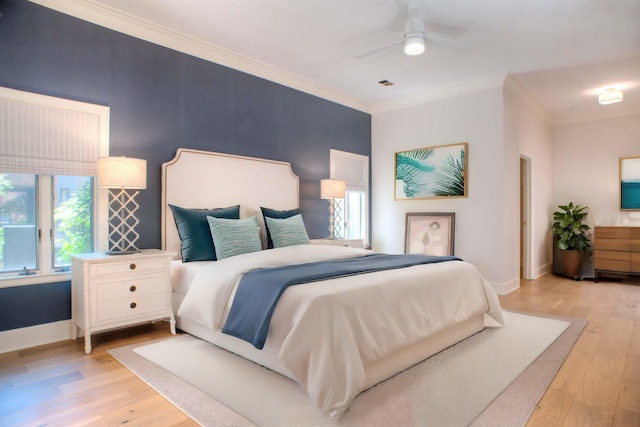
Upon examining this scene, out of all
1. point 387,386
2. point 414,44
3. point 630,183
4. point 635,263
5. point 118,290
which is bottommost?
point 387,386

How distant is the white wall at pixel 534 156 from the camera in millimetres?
5016

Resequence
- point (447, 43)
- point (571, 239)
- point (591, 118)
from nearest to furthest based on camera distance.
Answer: point (447, 43) < point (571, 239) < point (591, 118)

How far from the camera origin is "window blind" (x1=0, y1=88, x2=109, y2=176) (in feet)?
8.96

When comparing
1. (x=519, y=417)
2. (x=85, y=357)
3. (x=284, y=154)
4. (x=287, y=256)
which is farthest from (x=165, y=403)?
(x=284, y=154)

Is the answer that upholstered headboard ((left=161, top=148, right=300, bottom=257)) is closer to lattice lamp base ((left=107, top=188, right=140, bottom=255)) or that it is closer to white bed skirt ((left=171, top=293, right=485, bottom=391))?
lattice lamp base ((left=107, top=188, right=140, bottom=255))

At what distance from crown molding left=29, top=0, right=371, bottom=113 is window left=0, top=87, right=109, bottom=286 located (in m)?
0.74

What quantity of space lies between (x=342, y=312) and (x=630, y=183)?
21.0ft

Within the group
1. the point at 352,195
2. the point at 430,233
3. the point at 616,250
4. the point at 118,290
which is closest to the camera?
the point at 118,290

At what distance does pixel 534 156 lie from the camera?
5.90 m

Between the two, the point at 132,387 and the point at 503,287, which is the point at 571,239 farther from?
the point at 132,387

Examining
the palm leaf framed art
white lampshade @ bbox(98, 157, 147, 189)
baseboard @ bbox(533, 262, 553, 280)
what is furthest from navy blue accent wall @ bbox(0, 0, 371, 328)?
baseboard @ bbox(533, 262, 553, 280)

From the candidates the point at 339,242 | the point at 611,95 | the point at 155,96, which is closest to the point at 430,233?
the point at 339,242

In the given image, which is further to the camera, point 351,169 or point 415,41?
point 351,169

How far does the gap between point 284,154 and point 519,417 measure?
12.0 ft
